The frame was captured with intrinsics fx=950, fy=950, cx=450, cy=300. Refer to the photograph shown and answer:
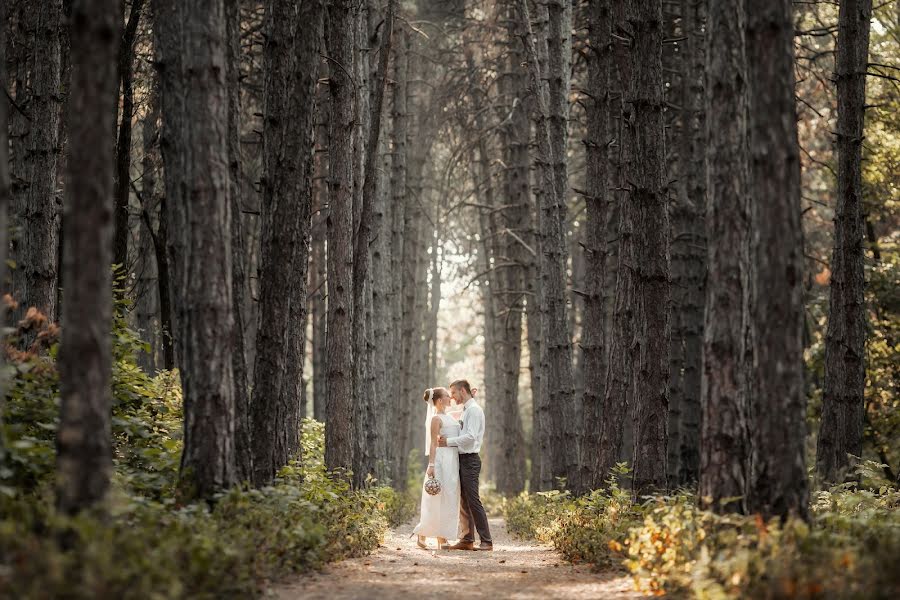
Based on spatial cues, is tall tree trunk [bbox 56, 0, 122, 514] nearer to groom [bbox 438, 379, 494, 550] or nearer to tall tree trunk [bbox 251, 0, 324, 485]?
tall tree trunk [bbox 251, 0, 324, 485]

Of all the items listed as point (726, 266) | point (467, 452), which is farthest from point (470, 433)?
point (726, 266)

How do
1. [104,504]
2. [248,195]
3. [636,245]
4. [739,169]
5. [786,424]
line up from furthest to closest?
1. [248,195]
2. [636,245]
3. [739,169]
4. [786,424]
5. [104,504]

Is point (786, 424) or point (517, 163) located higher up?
point (517, 163)

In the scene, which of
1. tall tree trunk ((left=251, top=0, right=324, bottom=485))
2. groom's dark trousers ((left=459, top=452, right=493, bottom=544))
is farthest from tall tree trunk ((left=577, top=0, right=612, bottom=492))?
tall tree trunk ((left=251, top=0, right=324, bottom=485))

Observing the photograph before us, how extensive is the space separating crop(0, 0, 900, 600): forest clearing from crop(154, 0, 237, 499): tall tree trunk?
0.08ft

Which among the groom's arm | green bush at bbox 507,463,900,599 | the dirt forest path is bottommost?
the dirt forest path

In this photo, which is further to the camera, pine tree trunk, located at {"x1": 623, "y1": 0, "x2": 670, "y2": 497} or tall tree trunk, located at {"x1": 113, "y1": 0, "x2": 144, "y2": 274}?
tall tree trunk, located at {"x1": 113, "y1": 0, "x2": 144, "y2": 274}

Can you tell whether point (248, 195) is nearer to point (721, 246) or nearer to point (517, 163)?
point (517, 163)

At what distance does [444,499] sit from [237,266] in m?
4.86

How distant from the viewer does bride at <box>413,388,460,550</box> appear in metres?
12.9

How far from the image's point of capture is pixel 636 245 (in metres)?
11.1

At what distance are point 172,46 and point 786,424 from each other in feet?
20.6

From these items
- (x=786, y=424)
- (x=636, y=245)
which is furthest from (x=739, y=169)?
(x=636, y=245)

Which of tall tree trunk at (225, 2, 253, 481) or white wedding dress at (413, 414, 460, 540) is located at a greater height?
tall tree trunk at (225, 2, 253, 481)
